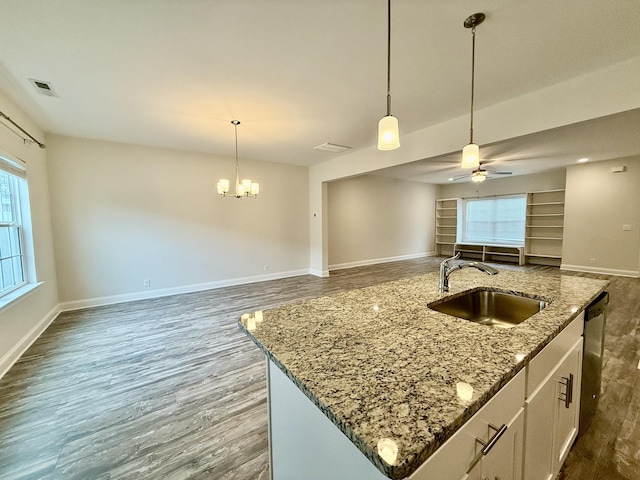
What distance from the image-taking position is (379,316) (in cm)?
136

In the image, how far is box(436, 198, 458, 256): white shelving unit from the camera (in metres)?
9.51

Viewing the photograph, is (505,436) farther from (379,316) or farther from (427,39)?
(427,39)

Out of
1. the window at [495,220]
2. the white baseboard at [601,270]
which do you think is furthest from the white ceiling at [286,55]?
the window at [495,220]

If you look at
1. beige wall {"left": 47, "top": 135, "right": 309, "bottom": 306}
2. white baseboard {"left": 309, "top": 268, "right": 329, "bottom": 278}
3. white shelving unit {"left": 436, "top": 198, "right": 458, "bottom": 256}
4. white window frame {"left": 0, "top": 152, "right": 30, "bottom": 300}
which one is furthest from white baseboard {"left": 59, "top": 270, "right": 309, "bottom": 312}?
white shelving unit {"left": 436, "top": 198, "right": 458, "bottom": 256}

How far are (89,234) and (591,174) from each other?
10499 mm

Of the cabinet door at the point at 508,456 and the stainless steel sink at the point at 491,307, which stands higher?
the stainless steel sink at the point at 491,307

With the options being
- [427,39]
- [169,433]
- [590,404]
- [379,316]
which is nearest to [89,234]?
[169,433]

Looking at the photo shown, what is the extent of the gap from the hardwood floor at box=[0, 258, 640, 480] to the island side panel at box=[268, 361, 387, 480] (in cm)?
58

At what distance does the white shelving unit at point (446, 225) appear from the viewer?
9.51 meters

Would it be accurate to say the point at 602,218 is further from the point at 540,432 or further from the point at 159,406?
the point at 159,406

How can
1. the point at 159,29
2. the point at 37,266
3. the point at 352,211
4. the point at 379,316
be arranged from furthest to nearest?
the point at 352,211 → the point at 37,266 → the point at 159,29 → the point at 379,316

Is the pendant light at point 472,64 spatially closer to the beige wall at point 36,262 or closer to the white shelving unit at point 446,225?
the beige wall at point 36,262

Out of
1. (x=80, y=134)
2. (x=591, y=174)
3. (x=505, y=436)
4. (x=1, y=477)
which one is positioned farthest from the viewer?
(x=591, y=174)

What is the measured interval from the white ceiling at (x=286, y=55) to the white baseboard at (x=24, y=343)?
104 inches
